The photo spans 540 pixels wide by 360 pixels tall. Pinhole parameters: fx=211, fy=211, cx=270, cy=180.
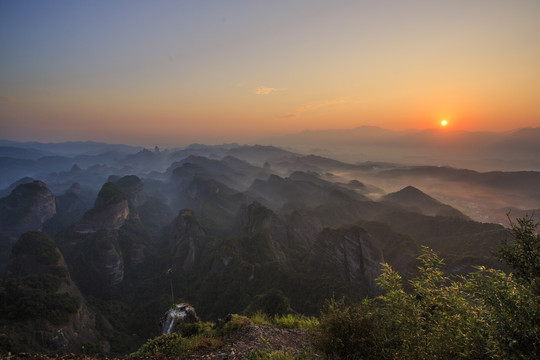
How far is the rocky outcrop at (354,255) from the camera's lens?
155 ft

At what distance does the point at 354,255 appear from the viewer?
163 ft

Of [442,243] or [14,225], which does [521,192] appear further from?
[14,225]

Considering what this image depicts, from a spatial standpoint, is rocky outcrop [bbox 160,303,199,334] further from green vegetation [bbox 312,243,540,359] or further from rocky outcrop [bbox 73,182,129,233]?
rocky outcrop [bbox 73,182,129,233]

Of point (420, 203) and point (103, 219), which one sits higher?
→ point (420, 203)

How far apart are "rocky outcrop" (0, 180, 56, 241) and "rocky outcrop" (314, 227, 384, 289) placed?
132958mm

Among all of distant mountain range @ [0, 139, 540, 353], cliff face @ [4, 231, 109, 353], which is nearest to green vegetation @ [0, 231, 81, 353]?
cliff face @ [4, 231, 109, 353]

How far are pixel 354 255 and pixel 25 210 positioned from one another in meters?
145

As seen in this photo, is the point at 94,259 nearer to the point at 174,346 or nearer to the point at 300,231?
the point at 300,231

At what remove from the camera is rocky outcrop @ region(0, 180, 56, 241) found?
94375mm

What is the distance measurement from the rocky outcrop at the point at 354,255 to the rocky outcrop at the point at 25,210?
133 m

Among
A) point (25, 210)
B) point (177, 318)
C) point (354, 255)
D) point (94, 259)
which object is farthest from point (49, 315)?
point (25, 210)

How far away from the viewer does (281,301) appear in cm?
3212

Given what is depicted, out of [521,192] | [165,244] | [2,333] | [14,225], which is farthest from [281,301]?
[521,192]

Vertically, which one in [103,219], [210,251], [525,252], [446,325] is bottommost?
[210,251]
